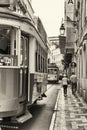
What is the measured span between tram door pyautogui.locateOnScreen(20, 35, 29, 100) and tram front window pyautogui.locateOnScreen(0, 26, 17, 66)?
0.52 meters

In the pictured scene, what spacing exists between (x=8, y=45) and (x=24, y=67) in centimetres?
103

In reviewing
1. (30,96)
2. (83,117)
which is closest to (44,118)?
(83,117)

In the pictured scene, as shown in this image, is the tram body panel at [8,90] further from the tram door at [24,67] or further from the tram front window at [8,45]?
the tram door at [24,67]

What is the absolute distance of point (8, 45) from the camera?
402 inches

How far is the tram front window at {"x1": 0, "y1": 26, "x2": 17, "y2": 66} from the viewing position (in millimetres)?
9867

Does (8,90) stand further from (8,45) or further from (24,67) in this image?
(24,67)

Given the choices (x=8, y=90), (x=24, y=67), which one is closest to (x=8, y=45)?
(x=24, y=67)

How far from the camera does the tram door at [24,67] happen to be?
1062 centimetres

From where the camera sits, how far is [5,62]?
32.1 ft

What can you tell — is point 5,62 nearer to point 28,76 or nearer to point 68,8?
point 28,76

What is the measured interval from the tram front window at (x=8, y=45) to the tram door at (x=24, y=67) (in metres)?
0.52

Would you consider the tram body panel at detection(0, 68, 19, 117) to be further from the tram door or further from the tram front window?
the tram door

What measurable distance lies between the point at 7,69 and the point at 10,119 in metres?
1.37

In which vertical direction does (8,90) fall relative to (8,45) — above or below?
below
